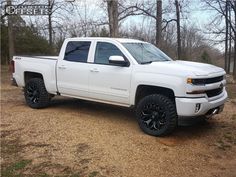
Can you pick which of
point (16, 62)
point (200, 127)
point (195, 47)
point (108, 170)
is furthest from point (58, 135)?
point (195, 47)

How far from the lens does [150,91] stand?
716 cm

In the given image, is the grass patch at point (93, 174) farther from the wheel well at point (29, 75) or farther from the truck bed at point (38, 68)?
the wheel well at point (29, 75)

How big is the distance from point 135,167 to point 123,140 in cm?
115

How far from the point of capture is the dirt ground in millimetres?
5531

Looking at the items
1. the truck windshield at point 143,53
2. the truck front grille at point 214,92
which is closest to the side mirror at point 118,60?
the truck windshield at point 143,53

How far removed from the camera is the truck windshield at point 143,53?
7441 mm

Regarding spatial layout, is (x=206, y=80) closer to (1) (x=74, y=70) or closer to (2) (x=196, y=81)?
(2) (x=196, y=81)

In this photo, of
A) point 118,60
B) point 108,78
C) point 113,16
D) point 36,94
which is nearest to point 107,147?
point 108,78

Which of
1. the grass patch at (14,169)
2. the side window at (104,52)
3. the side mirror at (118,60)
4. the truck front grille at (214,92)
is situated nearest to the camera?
the grass patch at (14,169)

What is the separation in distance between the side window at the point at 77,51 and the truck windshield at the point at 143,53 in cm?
106

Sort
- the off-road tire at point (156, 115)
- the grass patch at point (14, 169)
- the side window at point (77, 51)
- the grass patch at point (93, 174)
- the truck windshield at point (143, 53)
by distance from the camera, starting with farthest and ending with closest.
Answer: the side window at point (77, 51)
the truck windshield at point (143, 53)
the off-road tire at point (156, 115)
the grass patch at point (14, 169)
the grass patch at point (93, 174)

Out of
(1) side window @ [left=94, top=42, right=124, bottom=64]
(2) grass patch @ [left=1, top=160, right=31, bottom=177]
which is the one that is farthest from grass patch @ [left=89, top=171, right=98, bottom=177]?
(1) side window @ [left=94, top=42, right=124, bottom=64]

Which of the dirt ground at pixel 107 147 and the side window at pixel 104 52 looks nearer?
the dirt ground at pixel 107 147

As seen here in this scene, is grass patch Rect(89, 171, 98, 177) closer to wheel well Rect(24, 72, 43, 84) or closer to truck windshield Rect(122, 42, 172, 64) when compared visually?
truck windshield Rect(122, 42, 172, 64)
